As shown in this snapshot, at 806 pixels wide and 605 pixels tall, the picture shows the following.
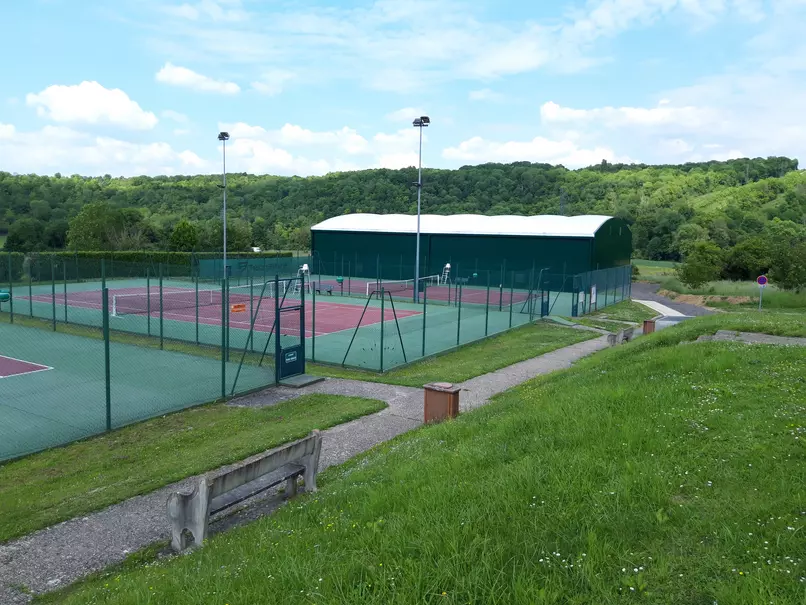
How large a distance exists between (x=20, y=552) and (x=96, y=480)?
208 centimetres

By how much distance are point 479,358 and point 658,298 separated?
95.6 ft

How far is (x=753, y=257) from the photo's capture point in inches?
1848

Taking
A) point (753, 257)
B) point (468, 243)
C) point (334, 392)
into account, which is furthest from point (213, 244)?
point (334, 392)

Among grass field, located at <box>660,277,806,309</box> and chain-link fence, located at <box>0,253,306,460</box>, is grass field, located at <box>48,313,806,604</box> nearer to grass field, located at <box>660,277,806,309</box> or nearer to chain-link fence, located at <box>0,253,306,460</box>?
chain-link fence, located at <box>0,253,306,460</box>

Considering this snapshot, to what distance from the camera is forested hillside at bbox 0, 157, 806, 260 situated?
236 feet

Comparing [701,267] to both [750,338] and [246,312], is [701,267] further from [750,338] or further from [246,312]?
[750,338]

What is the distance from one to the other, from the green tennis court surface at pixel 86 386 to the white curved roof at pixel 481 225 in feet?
101

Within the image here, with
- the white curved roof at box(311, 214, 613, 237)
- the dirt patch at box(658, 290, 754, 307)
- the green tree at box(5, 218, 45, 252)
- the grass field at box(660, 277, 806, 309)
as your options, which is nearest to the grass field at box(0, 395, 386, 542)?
the grass field at box(660, 277, 806, 309)

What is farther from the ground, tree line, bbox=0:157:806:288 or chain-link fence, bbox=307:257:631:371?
tree line, bbox=0:157:806:288

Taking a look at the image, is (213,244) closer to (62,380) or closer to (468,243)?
(468,243)

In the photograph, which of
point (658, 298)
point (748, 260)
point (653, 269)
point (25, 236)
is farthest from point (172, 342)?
point (653, 269)

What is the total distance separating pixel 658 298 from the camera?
4316cm

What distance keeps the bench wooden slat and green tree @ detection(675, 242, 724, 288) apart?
140ft

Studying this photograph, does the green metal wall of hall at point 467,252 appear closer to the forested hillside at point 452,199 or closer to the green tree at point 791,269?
the green tree at point 791,269
